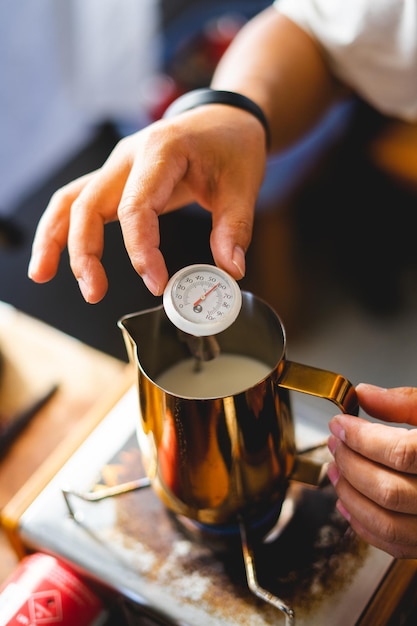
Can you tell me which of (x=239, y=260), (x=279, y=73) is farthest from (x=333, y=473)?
(x=279, y=73)

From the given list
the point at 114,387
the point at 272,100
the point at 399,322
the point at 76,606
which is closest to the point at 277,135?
the point at 272,100

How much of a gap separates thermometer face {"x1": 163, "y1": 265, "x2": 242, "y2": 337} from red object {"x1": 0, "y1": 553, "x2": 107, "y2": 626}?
346 mm

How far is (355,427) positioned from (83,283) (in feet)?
1.15

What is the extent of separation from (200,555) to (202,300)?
32 centimetres

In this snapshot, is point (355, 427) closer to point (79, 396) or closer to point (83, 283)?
point (83, 283)

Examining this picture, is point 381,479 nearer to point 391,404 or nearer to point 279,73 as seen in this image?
point 391,404

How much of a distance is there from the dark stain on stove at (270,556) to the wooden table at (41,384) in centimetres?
18

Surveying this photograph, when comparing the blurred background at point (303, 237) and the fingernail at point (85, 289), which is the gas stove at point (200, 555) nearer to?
the fingernail at point (85, 289)

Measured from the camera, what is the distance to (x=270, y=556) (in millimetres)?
787

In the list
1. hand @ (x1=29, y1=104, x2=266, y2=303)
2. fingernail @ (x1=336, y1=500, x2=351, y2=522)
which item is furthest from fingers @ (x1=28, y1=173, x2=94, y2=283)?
fingernail @ (x1=336, y1=500, x2=351, y2=522)

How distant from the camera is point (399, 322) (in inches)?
48.6

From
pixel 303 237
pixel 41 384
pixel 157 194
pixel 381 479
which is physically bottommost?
pixel 303 237

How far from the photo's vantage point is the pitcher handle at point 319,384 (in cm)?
65

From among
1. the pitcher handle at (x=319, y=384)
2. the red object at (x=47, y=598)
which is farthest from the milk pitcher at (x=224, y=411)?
the red object at (x=47, y=598)
